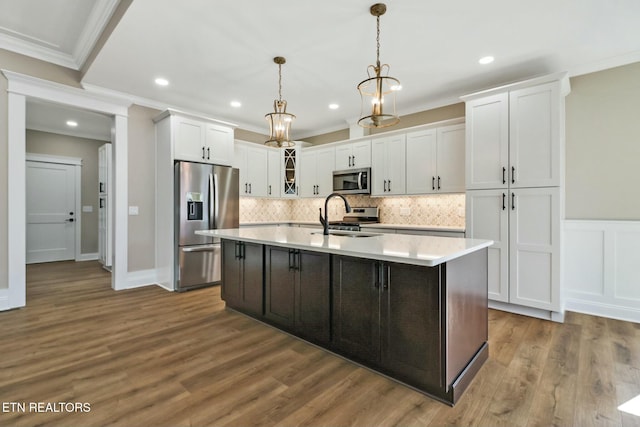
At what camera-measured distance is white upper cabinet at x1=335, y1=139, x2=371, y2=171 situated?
5.02 meters

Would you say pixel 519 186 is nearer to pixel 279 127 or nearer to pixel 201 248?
pixel 279 127

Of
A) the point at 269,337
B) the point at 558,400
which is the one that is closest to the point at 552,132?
the point at 558,400

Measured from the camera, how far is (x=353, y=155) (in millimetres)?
5215

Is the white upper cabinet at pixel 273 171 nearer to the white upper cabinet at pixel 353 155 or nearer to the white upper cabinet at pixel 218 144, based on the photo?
the white upper cabinet at pixel 218 144

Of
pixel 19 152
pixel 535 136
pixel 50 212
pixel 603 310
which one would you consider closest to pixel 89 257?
pixel 50 212

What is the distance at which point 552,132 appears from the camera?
3.07 meters

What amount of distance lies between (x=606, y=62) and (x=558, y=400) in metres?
3.43

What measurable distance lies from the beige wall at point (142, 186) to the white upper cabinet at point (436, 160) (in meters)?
3.87

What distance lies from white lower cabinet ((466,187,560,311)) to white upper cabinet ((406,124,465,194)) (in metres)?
0.57

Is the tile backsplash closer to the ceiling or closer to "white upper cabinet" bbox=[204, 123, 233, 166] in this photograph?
"white upper cabinet" bbox=[204, 123, 233, 166]

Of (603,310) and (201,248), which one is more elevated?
(201,248)

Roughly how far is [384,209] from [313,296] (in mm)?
3049

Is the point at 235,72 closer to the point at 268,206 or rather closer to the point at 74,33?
the point at 74,33

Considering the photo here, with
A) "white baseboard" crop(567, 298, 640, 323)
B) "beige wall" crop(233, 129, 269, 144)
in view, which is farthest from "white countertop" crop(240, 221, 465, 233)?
"beige wall" crop(233, 129, 269, 144)
